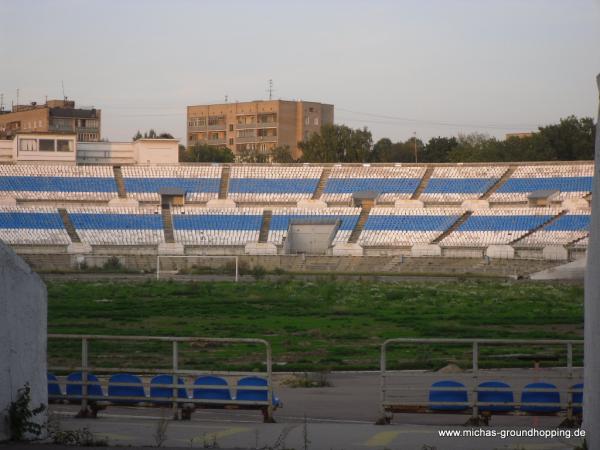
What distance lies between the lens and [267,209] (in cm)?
6644

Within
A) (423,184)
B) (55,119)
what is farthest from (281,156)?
(423,184)

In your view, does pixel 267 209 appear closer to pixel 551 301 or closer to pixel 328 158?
pixel 551 301

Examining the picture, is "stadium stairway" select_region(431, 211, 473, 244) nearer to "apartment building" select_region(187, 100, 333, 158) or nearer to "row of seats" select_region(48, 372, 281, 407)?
"row of seats" select_region(48, 372, 281, 407)

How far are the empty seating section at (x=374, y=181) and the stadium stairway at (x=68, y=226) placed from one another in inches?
655

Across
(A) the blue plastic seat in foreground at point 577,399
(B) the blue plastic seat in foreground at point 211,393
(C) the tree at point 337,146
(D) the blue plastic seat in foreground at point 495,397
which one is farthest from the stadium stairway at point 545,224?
(B) the blue plastic seat in foreground at point 211,393

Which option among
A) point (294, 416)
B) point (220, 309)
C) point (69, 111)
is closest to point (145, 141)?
point (220, 309)

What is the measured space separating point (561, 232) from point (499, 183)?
10.5m

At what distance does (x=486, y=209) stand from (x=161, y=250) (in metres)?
20.5

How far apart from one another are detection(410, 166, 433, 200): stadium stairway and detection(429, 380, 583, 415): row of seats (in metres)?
54.5

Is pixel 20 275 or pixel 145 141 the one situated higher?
pixel 145 141

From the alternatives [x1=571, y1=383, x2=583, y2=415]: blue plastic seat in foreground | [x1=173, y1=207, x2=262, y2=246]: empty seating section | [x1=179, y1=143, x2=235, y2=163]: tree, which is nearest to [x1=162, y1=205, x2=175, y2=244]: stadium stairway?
[x1=173, y1=207, x2=262, y2=246]: empty seating section

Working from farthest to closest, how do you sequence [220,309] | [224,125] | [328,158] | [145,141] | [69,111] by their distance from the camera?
[224,125] → [69,111] → [328,158] → [145,141] → [220,309]

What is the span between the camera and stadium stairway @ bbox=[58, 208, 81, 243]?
5988 centimetres

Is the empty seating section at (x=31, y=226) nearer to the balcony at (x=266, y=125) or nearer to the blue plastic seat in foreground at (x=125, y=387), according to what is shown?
the blue plastic seat in foreground at (x=125, y=387)
